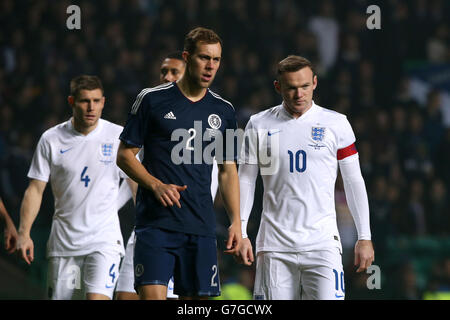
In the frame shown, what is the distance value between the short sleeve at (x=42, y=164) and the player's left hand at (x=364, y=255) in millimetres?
2605

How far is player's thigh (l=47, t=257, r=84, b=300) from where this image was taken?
21.4ft

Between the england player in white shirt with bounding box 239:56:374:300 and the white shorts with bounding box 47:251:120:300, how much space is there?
149 centimetres

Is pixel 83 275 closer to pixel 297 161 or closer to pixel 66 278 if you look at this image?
pixel 66 278

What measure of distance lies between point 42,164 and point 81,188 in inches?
15.2

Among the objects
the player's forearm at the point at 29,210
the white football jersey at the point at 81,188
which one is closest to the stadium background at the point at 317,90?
the white football jersey at the point at 81,188

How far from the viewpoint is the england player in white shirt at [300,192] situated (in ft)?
17.5

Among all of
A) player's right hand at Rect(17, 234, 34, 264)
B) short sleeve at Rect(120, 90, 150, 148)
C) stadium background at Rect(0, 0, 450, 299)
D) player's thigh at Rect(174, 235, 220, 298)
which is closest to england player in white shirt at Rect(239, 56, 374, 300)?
player's thigh at Rect(174, 235, 220, 298)

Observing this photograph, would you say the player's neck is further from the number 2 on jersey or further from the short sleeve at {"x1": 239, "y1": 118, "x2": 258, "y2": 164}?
the number 2 on jersey

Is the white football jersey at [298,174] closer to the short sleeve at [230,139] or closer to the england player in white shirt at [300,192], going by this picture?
the england player in white shirt at [300,192]

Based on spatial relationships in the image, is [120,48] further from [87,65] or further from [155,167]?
[155,167]

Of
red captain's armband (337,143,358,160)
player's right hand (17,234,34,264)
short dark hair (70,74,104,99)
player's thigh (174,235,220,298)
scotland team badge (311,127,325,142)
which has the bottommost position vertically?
player's thigh (174,235,220,298)

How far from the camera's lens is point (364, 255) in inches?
211

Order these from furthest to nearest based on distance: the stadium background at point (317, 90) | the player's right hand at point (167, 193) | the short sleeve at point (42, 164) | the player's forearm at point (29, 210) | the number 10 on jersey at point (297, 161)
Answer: the stadium background at point (317, 90)
the short sleeve at point (42, 164)
the player's forearm at point (29, 210)
the number 10 on jersey at point (297, 161)
the player's right hand at point (167, 193)
